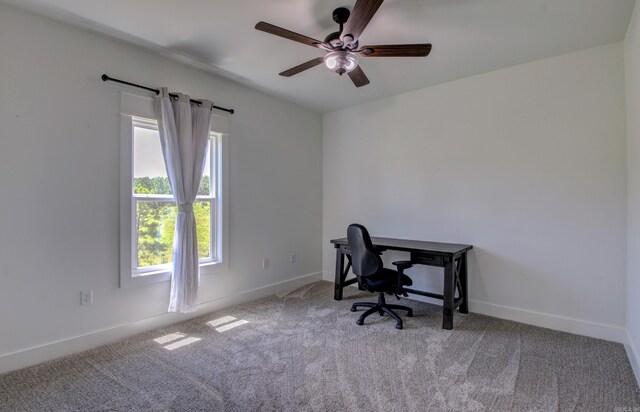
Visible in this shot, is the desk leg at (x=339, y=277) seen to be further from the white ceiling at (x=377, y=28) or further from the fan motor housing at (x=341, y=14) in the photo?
the fan motor housing at (x=341, y=14)

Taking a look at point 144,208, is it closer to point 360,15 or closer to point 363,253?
point 363,253

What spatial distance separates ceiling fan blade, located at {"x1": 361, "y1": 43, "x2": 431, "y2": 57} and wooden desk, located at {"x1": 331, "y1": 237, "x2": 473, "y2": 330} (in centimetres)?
179

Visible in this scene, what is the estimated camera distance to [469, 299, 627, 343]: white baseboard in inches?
106

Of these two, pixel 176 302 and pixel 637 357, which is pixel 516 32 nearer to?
pixel 637 357

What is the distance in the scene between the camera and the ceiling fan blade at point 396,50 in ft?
7.11

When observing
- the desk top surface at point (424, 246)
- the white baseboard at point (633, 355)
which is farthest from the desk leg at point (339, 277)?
the white baseboard at point (633, 355)

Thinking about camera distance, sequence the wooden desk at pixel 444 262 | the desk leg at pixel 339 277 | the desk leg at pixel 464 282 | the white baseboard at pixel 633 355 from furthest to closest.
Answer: the desk leg at pixel 339 277, the desk leg at pixel 464 282, the wooden desk at pixel 444 262, the white baseboard at pixel 633 355

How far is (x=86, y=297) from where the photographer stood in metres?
2.55

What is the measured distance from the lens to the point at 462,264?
3377mm

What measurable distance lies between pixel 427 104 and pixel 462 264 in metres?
1.88

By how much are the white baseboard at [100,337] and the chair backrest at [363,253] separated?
146cm

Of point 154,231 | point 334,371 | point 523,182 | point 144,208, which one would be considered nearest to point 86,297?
point 154,231

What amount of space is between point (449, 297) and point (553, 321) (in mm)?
989

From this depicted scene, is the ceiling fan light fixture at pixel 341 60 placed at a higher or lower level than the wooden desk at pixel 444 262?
higher
